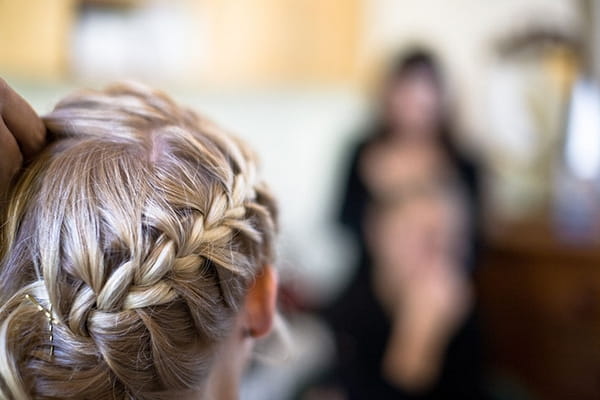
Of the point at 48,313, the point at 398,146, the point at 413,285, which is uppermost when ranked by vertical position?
the point at 48,313

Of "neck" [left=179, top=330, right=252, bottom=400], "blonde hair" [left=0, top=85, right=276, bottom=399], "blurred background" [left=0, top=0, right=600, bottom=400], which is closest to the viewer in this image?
"blonde hair" [left=0, top=85, right=276, bottom=399]

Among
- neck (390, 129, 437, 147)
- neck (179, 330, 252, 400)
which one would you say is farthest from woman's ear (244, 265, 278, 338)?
neck (390, 129, 437, 147)

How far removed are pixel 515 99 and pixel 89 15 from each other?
1402mm

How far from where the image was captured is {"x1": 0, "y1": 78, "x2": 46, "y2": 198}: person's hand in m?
0.55

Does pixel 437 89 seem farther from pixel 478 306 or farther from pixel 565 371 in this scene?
pixel 565 371

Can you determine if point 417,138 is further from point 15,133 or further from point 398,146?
point 15,133

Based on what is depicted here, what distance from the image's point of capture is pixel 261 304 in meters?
0.72

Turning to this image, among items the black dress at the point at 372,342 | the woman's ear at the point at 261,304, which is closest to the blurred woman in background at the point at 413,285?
the black dress at the point at 372,342

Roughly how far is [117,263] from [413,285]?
4.51 ft

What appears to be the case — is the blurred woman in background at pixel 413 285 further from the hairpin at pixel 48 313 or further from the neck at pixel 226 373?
the hairpin at pixel 48 313

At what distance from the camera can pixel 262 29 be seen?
6.89 ft

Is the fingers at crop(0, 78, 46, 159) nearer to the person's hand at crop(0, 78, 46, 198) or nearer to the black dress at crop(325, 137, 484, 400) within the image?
the person's hand at crop(0, 78, 46, 198)

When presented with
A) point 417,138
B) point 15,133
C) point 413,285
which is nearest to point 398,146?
point 417,138

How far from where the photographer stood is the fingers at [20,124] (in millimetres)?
550
